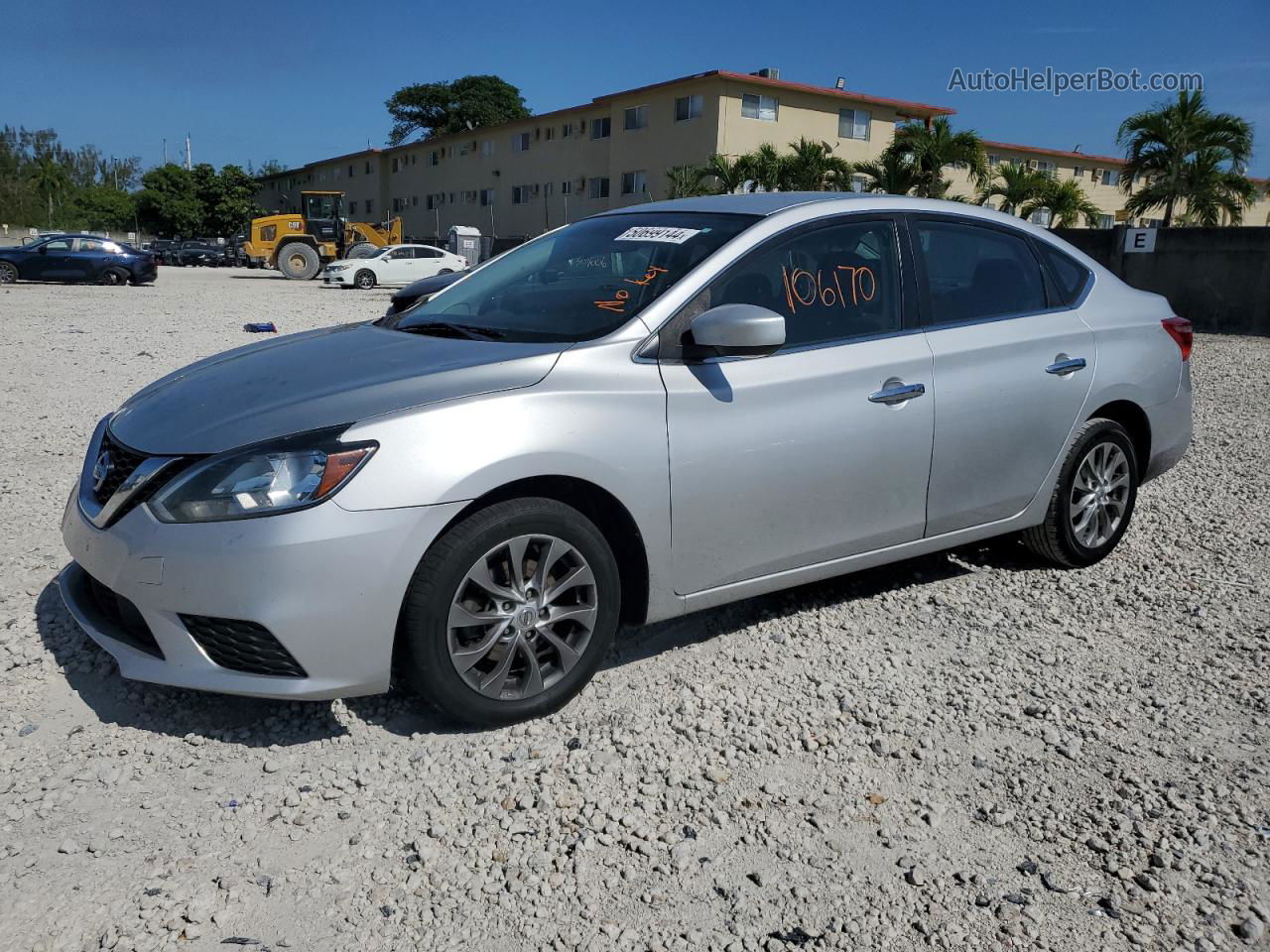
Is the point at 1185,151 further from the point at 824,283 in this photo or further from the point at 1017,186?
the point at 824,283

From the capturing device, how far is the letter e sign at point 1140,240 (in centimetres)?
1967

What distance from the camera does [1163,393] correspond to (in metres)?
4.88

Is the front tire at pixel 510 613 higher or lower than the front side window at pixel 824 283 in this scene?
lower

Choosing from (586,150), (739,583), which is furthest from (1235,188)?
(739,583)

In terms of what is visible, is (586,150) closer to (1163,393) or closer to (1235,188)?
(1235,188)

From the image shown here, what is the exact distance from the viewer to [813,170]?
32969 mm

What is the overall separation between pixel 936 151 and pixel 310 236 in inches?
855

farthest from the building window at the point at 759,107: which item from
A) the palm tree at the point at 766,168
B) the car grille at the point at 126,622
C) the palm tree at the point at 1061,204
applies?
the car grille at the point at 126,622

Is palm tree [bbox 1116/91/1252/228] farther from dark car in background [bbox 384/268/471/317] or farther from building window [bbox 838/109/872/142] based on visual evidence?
dark car in background [bbox 384/268/471/317]

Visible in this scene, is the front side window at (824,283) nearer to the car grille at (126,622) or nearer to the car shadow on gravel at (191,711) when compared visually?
the car shadow on gravel at (191,711)

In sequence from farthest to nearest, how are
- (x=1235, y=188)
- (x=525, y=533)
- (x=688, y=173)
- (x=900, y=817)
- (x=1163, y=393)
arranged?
(x=688, y=173)
(x=1235, y=188)
(x=1163, y=393)
(x=525, y=533)
(x=900, y=817)

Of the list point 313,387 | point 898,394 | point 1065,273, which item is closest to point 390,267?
point 1065,273

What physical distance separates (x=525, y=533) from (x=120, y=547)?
46.0 inches

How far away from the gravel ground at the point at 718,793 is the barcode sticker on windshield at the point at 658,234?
5.04 ft
